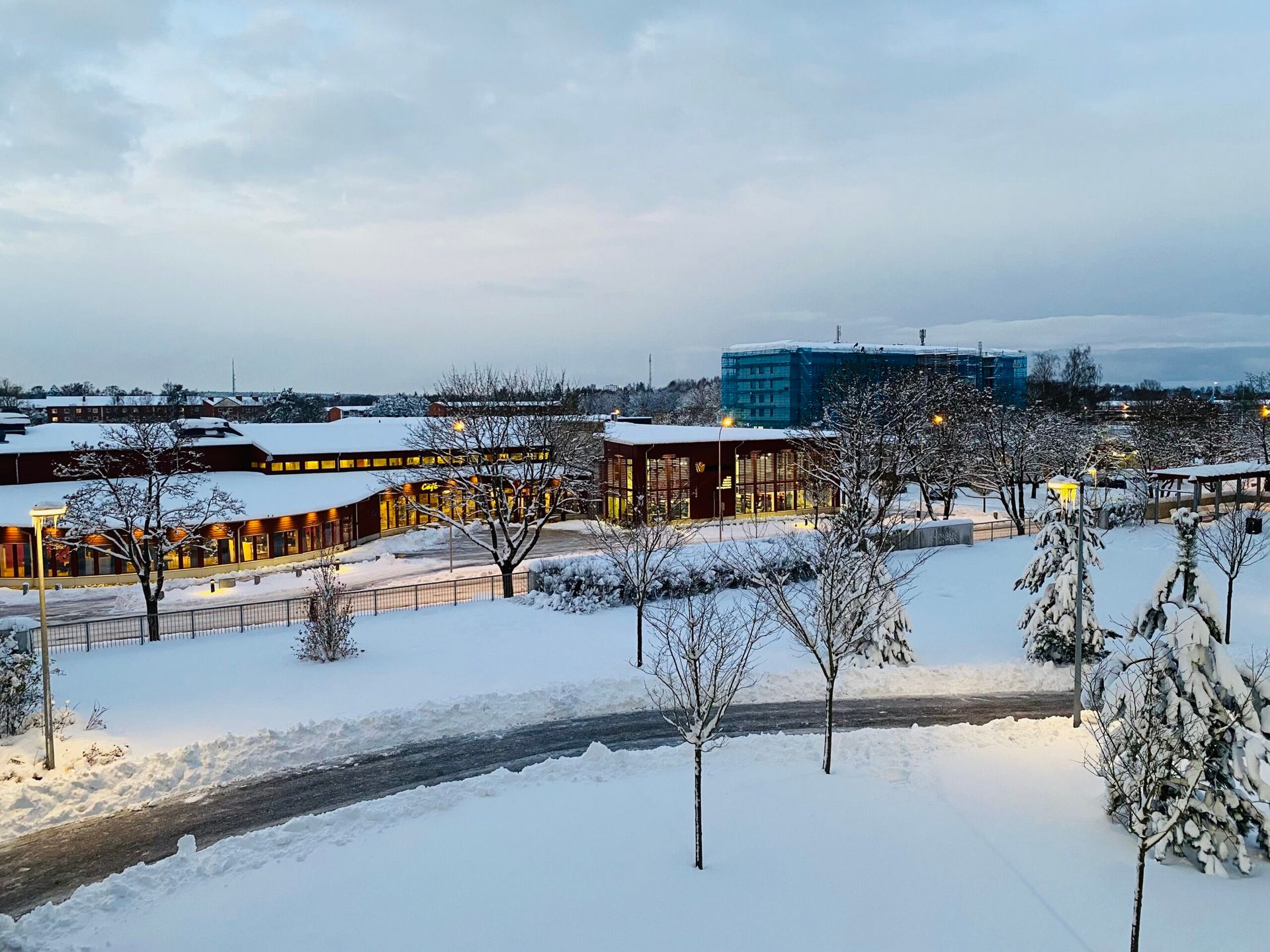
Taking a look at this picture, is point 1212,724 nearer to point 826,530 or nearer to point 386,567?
point 826,530

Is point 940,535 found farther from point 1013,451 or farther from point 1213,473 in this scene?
point 1213,473

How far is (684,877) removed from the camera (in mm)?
10375

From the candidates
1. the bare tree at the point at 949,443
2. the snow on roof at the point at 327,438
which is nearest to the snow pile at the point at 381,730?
the bare tree at the point at 949,443

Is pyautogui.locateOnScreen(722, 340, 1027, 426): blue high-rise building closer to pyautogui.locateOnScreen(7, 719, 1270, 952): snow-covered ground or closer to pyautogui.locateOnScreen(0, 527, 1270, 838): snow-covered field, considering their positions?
pyautogui.locateOnScreen(0, 527, 1270, 838): snow-covered field

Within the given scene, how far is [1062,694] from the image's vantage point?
19359mm

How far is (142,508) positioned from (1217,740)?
103 ft

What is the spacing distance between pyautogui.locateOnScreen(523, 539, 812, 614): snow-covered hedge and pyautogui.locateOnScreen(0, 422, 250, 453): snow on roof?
32.3 m

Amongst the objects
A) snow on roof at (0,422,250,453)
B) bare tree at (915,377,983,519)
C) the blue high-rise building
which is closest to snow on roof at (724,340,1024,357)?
the blue high-rise building

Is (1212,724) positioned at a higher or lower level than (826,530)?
lower

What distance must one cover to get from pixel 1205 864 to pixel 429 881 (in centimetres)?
958

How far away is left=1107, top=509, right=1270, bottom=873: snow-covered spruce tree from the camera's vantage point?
10.2 metres

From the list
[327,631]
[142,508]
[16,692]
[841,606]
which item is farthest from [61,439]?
[841,606]

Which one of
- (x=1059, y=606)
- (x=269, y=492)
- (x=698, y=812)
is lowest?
(x=698, y=812)

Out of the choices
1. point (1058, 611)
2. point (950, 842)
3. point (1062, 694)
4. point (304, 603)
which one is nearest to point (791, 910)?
point (950, 842)
